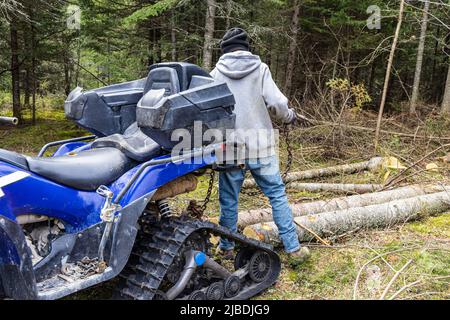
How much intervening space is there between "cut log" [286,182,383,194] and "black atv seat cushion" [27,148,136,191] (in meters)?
4.15

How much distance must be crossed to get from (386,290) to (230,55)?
2448 millimetres

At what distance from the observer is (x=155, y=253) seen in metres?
3.15

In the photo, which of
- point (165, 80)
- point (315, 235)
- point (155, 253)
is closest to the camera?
point (155, 253)

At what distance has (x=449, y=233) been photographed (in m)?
5.14

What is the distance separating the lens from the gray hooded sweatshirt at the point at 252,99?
12.8 feet

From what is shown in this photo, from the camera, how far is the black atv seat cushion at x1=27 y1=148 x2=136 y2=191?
2.71 m

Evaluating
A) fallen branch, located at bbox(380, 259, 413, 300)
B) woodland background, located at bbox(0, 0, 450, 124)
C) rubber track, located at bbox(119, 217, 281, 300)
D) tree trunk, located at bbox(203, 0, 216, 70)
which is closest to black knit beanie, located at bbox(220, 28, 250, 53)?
rubber track, located at bbox(119, 217, 281, 300)

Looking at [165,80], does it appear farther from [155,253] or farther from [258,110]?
[155,253]

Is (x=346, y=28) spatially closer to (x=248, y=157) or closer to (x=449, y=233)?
(x=449, y=233)

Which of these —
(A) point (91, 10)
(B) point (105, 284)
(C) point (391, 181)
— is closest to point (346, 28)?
(A) point (91, 10)

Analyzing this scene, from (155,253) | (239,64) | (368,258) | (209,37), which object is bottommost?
(368,258)

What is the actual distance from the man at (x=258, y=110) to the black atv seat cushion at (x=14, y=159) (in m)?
1.76

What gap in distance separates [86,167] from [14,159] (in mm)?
471

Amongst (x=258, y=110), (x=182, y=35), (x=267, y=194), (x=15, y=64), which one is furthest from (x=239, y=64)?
(x=15, y=64)
